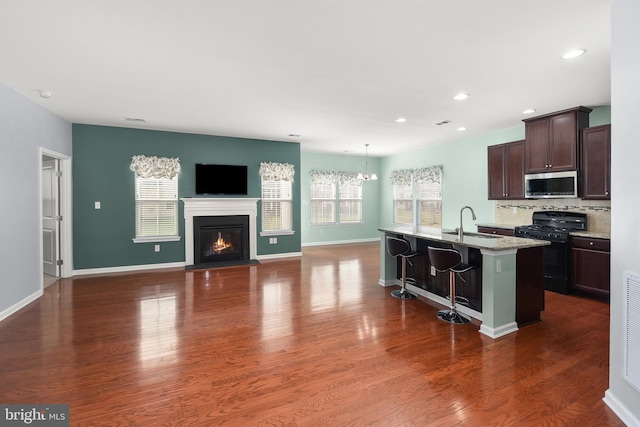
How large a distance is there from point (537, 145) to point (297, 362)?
200 inches

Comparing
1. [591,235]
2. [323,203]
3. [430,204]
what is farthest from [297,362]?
[323,203]

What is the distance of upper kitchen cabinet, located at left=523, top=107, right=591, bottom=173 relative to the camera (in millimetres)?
4465

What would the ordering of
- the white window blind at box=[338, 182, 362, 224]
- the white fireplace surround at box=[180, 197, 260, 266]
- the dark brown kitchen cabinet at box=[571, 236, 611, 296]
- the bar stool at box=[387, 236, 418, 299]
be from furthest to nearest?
1. the white window blind at box=[338, 182, 362, 224]
2. the white fireplace surround at box=[180, 197, 260, 266]
3. the bar stool at box=[387, 236, 418, 299]
4. the dark brown kitchen cabinet at box=[571, 236, 611, 296]

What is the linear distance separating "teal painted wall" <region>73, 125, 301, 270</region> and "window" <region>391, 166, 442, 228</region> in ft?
16.0

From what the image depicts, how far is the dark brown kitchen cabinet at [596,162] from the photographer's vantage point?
4.11 metres

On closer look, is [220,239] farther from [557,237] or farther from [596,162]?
[596,162]

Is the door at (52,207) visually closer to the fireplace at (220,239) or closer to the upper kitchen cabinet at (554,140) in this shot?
the fireplace at (220,239)

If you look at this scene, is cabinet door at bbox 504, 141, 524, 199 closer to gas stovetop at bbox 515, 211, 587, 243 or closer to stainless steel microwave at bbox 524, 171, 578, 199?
stainless steel microwave at bbox 524, 171, 578, 199

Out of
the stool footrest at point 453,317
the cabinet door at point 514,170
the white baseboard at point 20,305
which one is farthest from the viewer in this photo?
the cabinet door at point 514,170

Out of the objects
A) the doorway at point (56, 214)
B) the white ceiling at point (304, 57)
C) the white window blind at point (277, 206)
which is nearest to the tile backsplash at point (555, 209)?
the white ceiling at point (304, 57)

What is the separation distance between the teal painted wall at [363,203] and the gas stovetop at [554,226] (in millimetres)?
4929

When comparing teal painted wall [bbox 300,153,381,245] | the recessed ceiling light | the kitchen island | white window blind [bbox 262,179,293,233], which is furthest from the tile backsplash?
white window blind [bbox 262,179,293,233]

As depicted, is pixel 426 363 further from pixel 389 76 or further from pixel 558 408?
pixel 389 76

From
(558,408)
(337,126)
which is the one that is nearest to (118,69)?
(337,126)
